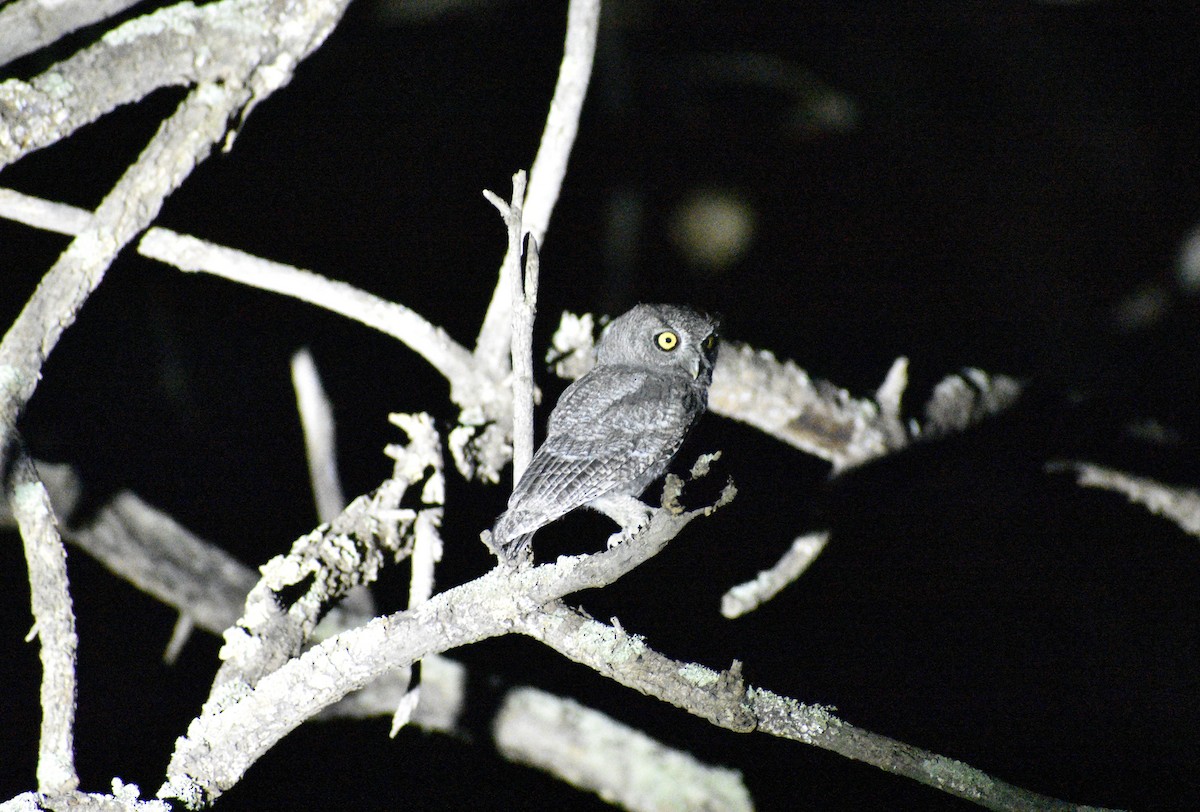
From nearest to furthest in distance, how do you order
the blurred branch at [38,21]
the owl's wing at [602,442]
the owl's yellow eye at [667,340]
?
the owl's wing at [602,442] < the blurred branch at [38,21] < the owl's yellow eye at [667,340]

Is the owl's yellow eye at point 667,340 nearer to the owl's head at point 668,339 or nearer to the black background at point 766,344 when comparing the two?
the owl's head at point 668,339

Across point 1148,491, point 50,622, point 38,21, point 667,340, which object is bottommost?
point 50,622

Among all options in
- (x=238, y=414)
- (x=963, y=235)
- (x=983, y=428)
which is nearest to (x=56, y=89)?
(x=238, y=414)

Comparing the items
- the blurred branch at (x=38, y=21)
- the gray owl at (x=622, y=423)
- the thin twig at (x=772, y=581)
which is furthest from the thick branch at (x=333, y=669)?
the blurred branch at (x=38, y=21)

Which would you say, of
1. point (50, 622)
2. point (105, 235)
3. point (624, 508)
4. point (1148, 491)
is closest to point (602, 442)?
point (624, 508)

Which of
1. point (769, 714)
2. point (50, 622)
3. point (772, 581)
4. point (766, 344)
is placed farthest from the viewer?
point (766, 344)

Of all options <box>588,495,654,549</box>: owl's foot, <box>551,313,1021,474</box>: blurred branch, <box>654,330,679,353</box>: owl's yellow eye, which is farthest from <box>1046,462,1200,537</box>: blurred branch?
Result: <box>588,495,654,549</box>: owl's foot

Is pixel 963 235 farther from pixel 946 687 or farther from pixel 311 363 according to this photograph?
pixel 311 363

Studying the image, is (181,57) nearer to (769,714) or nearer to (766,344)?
(769,714)
